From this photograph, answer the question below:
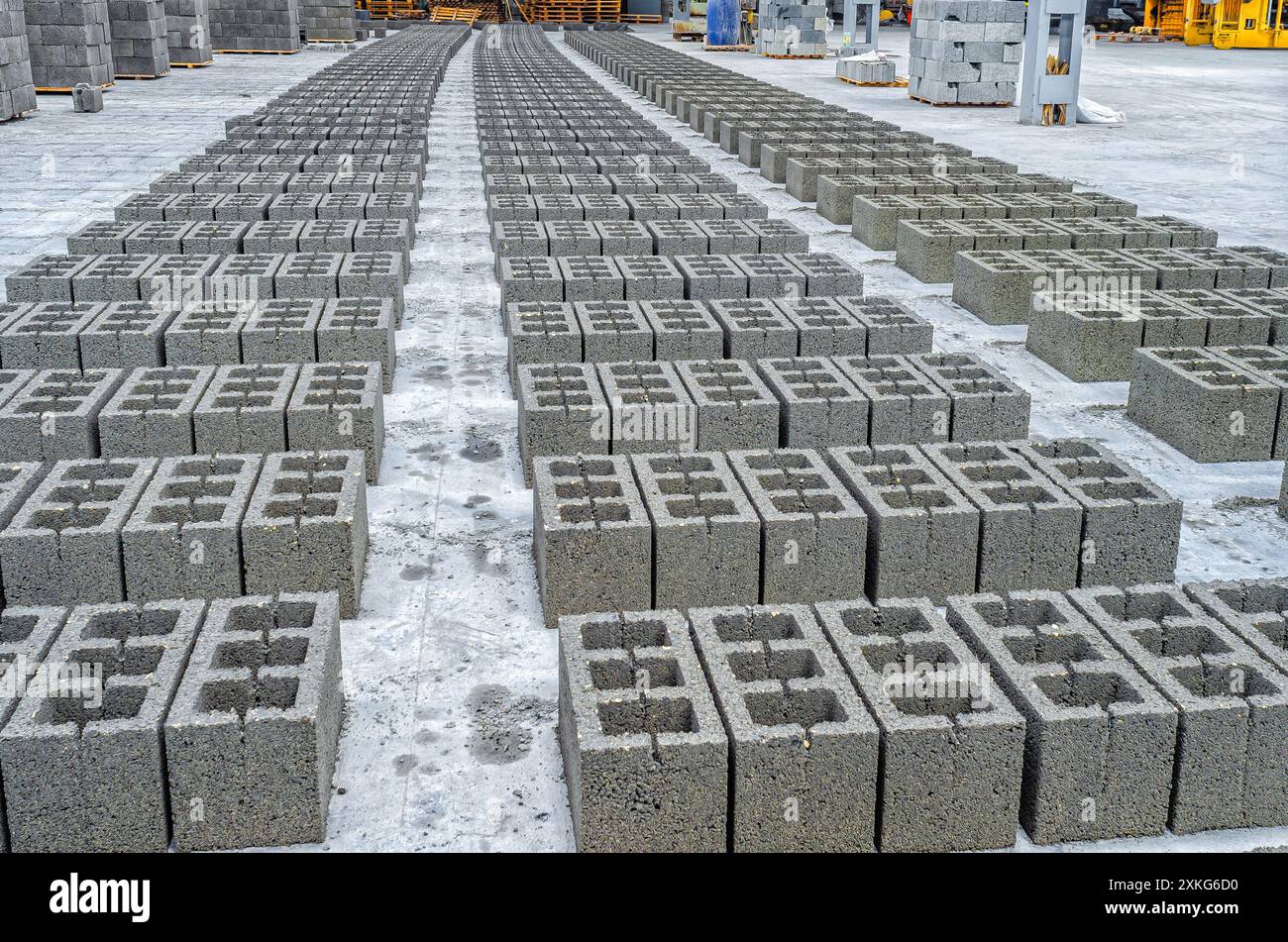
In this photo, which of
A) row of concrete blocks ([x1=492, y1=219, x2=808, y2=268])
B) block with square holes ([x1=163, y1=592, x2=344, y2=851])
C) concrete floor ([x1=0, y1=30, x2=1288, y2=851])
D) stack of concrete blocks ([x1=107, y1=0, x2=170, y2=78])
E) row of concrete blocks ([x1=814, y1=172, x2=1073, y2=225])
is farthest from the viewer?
stack of concrete blocks ([x1=107, y1=0, x2=170, y2=78])

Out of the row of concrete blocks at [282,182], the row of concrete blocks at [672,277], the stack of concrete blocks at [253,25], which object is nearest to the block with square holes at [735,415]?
the row of concrete blocks at [672,277]

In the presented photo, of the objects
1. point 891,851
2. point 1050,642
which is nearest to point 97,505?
point 891,851

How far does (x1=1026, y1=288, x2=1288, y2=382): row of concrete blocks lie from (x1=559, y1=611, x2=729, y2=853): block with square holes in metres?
6.91

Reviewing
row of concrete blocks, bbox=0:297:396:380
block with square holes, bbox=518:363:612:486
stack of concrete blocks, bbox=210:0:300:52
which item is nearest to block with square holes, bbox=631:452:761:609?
block with square holes, bbox=518:363:612:486

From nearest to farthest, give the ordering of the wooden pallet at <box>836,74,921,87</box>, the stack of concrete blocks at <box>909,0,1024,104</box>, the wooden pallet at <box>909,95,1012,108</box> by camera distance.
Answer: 1. the stack of concrete blocks at <box>909,0,1024,104</box>
2. the wooden pallet at <box>909,95,1012,108</box>
3. the wooden pallet at <box>836,74,921,87</box>

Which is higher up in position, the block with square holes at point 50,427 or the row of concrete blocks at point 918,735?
the block with square holes at point 50,427

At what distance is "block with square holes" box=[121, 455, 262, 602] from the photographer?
645cm

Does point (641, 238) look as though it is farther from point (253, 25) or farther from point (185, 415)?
point (253, 25)

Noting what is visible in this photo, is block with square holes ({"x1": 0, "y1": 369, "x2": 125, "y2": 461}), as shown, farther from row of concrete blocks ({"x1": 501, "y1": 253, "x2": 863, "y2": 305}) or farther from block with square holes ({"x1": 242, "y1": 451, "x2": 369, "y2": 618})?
row of concrete blocks ({"x1": 501, "y1": 253, "x2": 863, "y2": 305})

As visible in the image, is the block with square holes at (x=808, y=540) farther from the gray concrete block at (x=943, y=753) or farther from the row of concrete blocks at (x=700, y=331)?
the row of concrete blocks at (x=700, y=331)

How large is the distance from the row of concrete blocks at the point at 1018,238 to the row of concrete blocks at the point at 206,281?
620 centimetres

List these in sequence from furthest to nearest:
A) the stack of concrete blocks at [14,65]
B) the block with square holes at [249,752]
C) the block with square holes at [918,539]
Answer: the stack of concrete blocks at [14,65], the block with square holes at [918,539], the block with square holes at [249,752]

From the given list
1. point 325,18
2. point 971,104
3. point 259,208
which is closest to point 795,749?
point 259,208

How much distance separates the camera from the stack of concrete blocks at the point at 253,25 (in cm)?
5016
